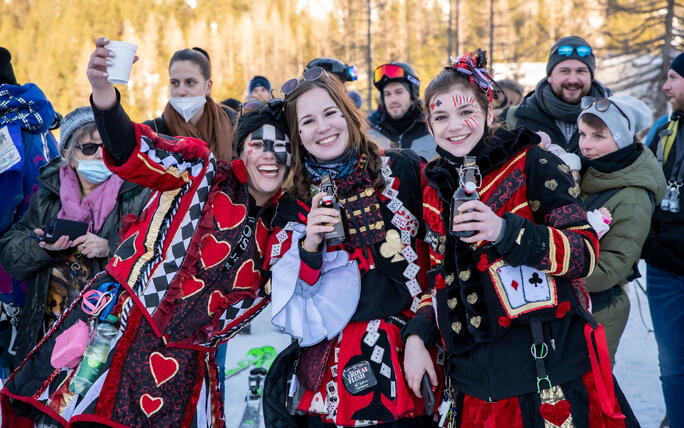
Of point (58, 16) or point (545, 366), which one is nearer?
point (545, 366)

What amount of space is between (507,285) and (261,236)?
1029 millimetres

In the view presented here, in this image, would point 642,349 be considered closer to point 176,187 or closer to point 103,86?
point 176,187

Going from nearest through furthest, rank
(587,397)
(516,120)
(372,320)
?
(587,397) < (372,320) < (516,120)

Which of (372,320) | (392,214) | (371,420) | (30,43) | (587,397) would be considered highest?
(30,43)

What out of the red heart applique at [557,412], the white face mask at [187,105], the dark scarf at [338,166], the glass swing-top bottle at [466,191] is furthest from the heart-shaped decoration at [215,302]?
the white face mask at [187,105]

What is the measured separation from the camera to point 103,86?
6.30ft

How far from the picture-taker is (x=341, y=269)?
212cm

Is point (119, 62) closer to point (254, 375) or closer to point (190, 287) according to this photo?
point (190, 287)

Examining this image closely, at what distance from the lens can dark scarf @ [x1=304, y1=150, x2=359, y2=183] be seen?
7.12 feet

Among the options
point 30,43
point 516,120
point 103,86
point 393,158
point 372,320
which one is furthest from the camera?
point 30,43

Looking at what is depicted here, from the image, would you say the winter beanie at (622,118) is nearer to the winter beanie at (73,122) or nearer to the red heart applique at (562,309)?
the red heart applique at (562,309)

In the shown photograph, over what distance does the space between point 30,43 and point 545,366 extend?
1862 inches

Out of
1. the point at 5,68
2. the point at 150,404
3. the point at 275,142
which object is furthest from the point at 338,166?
the point at 5,68

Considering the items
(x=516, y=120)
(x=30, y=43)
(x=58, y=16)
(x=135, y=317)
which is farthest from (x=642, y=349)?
(x=58, y=16)
